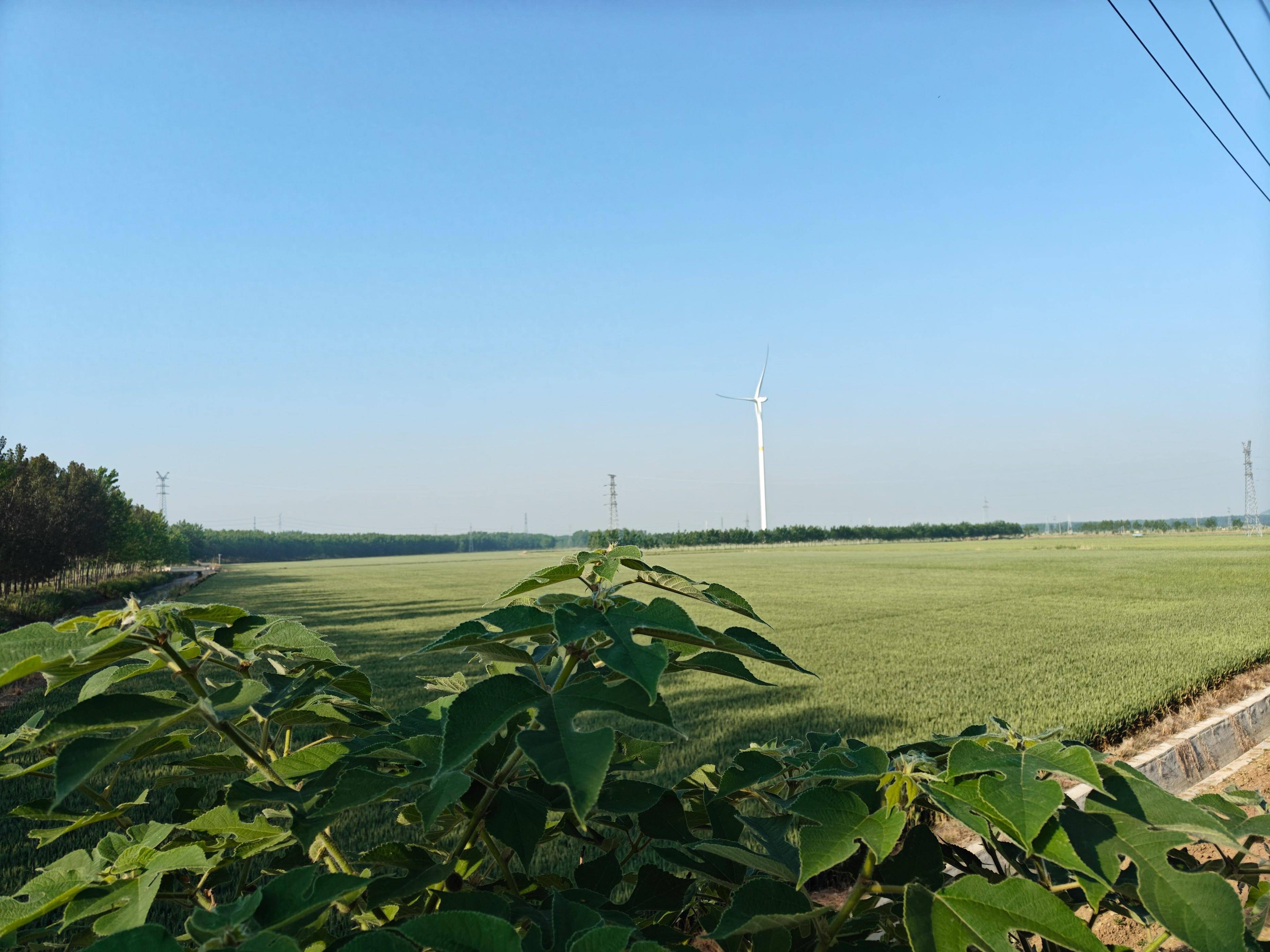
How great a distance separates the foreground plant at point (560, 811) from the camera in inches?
23.1

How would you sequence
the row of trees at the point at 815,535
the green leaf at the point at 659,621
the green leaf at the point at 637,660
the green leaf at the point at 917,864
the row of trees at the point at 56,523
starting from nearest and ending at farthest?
the green leaf at the point at 637,660 → the green leaf at the point at 659,621 → the green leaf at the point at 917,864 → the row of trees at the point at 56,523 → the row of trees at the point at 815,535

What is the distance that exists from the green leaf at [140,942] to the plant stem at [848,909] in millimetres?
586

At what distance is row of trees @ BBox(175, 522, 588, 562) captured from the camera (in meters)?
108

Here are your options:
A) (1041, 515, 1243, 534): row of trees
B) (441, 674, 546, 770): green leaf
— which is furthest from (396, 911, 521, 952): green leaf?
(1041, 515, 1243, 534): row of trees

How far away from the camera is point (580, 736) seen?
22.7 inches

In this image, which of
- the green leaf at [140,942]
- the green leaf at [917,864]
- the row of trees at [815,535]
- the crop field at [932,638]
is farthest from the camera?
the row of trees at [815,535]

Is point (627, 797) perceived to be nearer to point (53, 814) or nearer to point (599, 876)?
point (599, 876)

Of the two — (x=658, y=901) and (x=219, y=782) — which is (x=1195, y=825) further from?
(x=219, y=782)

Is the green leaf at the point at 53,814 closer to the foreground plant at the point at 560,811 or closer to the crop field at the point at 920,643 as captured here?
the foreground plant at the point at 560,811

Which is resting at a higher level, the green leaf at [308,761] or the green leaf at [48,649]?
the green leaf at [48,649]

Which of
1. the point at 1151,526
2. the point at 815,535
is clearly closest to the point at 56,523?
the point at 815,535

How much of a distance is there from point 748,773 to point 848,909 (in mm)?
179

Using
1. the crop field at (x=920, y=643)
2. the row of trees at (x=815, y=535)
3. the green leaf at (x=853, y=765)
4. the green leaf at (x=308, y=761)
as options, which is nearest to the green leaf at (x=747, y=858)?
the green leaf at (x=853, y=765)

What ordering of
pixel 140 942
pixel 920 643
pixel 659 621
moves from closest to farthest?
pixel 140 942 < pixel 659 621 < pixel 920 643
